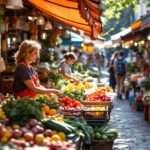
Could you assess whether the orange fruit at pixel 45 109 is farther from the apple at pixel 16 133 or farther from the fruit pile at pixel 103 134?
the apple at pixel 16 133

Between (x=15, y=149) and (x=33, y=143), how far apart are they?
2.03ft

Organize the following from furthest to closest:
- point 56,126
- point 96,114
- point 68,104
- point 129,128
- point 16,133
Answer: point 129,128
point 96,114
point 68,104
point 56,126
point 16,133

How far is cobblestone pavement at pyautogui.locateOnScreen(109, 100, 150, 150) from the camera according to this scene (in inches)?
355

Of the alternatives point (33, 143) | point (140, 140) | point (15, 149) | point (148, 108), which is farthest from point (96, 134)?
point (148, 108)

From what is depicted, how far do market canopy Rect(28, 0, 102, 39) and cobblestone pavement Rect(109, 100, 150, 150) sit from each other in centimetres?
223

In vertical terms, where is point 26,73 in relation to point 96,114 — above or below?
above

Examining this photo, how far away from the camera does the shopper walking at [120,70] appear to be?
19.6m

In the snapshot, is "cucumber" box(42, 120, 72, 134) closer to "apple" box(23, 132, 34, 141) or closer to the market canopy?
"apple" box(23, 132, 34, 141)

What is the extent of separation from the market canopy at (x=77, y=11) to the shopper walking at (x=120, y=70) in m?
8.74

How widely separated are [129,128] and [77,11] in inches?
139

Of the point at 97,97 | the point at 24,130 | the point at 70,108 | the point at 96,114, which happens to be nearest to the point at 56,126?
the point at 24,130

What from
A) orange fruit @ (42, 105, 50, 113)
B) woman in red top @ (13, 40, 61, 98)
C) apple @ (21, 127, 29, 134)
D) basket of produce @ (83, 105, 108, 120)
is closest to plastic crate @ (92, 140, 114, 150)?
A: basket of produce @ (83, 105, 108, 120)

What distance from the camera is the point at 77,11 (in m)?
→ 9.28

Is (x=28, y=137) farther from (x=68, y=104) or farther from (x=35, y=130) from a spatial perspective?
(x=68, y=104)
